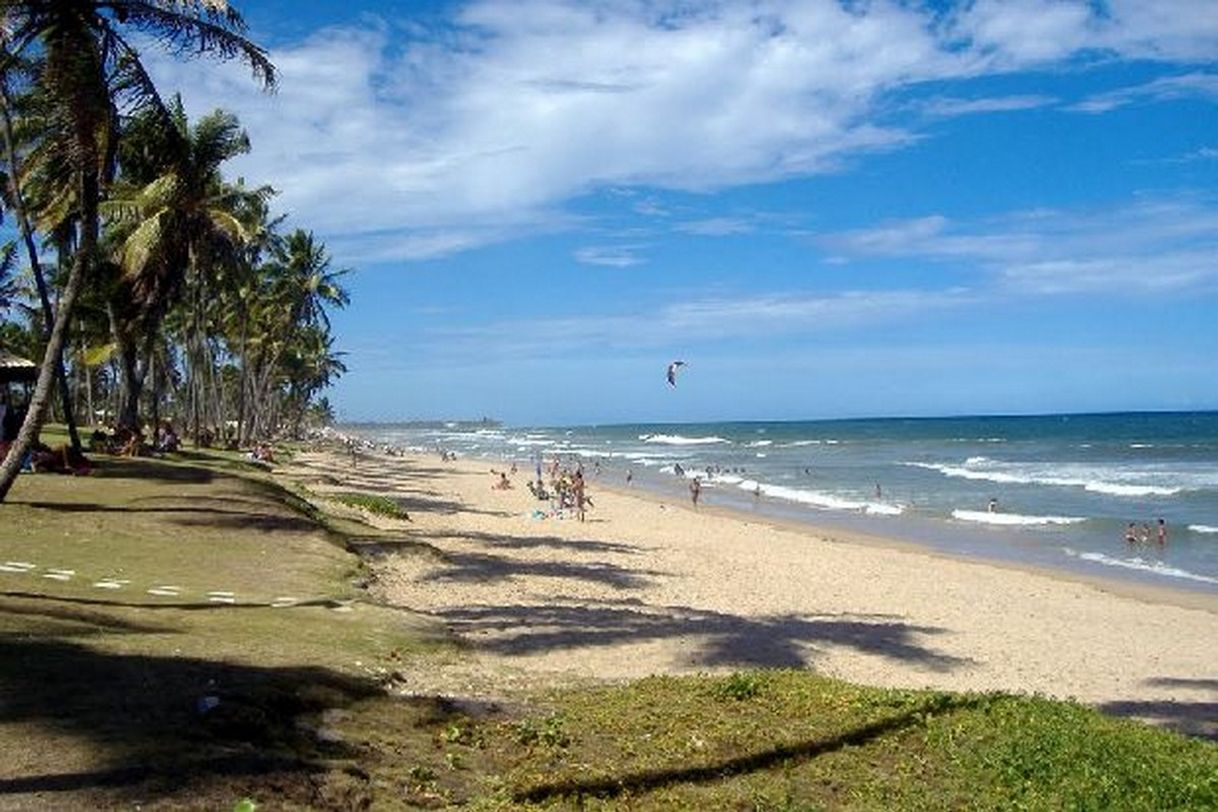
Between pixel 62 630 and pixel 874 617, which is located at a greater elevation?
pixel 62 630

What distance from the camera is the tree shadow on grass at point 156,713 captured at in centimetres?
527

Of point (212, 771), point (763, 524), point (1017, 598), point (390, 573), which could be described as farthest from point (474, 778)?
point (763, 524)

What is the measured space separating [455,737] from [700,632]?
749cm

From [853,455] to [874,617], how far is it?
205ft

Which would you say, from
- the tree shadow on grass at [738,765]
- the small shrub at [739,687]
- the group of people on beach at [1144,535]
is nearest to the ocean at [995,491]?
the group of people on beach at [1144,535]

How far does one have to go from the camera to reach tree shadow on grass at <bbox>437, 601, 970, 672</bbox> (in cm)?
1253

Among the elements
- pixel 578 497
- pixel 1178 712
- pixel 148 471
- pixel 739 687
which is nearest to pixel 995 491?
pixel 578 497

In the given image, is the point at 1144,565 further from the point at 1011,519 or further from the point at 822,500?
the point at 822,500

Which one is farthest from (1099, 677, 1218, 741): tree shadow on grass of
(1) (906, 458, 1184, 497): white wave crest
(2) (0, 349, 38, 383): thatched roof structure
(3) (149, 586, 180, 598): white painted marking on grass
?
(1) (906, 458, 1184, 497): white wave crest

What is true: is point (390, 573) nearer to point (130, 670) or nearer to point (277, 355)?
point (130, 670)

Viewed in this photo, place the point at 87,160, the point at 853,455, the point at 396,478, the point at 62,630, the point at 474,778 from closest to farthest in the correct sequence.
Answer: the point at 474,778, the point at 62,630, the point at 87,160, the point at 396,478, the point at 853,455

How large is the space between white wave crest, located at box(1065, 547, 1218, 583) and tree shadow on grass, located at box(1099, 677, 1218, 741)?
11826 mm

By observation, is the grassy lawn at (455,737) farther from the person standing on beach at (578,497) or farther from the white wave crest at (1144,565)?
the person standing on beach at (578,497)

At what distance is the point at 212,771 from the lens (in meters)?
5.38
